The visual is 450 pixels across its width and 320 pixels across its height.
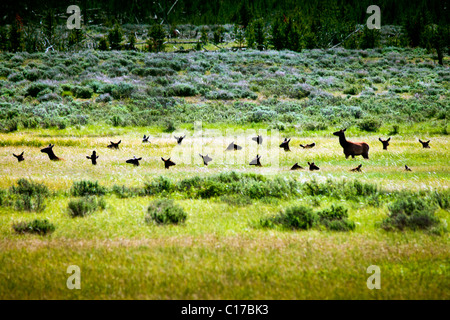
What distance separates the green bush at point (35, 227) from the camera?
751 centimetres

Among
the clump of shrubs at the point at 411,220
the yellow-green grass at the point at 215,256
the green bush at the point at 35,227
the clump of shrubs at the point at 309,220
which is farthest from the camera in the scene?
the clump of shrubs at the point at 309,220

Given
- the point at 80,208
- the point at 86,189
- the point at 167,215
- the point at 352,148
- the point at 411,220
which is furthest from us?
the point at 352,148

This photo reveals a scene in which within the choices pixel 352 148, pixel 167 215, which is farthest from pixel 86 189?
pixel 352 148

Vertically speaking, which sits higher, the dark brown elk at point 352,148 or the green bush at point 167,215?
the dark brown elk at point 352,148

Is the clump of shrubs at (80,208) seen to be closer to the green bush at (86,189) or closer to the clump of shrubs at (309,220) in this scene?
the green bush at (86,189)

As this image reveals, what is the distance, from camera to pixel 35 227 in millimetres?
7555

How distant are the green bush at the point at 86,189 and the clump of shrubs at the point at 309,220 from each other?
5.83m

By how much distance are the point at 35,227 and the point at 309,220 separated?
6.11 meters

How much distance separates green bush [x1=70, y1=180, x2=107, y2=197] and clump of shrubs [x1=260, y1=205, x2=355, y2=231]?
5830mm

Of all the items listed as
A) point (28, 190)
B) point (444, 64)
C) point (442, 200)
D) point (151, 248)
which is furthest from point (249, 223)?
point (444, 64)

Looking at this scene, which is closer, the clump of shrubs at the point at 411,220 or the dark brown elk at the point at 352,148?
the clump of shrubs at the point at 411,220

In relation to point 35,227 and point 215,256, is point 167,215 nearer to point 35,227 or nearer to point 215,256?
point 215,256

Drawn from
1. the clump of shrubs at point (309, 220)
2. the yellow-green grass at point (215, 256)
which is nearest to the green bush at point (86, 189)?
the yellow-green grass at point (215, 256)
